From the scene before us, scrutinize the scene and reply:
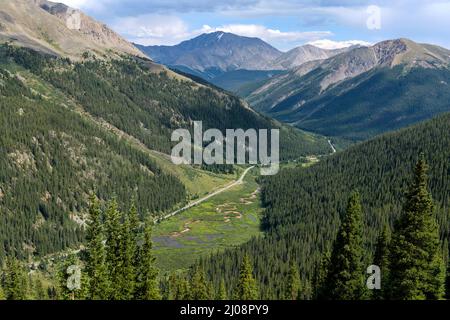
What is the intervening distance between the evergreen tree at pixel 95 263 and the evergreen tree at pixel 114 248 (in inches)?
60.2

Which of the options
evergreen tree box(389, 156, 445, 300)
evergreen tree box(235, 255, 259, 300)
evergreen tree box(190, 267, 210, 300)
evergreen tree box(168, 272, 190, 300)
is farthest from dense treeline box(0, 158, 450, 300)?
evergreen tree box(168, 272, 190, 300)

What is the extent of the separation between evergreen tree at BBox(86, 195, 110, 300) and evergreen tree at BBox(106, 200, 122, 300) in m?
1.53

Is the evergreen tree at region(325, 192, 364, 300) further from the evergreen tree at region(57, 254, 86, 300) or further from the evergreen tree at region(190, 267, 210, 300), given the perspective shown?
the evergreen tree at region(190, 267, 210, 300)

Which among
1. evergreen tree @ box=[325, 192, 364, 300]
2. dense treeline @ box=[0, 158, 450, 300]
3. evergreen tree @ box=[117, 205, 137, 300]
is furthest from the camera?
evergreen tree @ box=[117, 205, 137, 300]

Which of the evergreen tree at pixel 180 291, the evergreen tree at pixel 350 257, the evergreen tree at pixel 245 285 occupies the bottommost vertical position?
the evergreen tree at pixel 180 291

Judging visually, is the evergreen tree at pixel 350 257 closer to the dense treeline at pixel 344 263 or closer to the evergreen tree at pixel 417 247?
the dense treeline at pixel 344 263

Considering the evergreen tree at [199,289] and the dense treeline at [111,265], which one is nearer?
the dense treeline at [111,265]

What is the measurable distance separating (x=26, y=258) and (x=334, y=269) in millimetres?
147830

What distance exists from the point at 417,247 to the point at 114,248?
4395cm

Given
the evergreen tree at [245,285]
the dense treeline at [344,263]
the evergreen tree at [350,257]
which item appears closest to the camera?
the dense treeline at [344,263]

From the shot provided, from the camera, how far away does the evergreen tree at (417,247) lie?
5839cm

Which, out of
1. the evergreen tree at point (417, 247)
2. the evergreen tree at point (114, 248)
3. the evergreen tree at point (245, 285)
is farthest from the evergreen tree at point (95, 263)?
the evergreen tree at point (417, 247)

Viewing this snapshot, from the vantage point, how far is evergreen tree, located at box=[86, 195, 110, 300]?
242 ft

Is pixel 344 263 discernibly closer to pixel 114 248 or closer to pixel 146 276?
pixel 146 276
